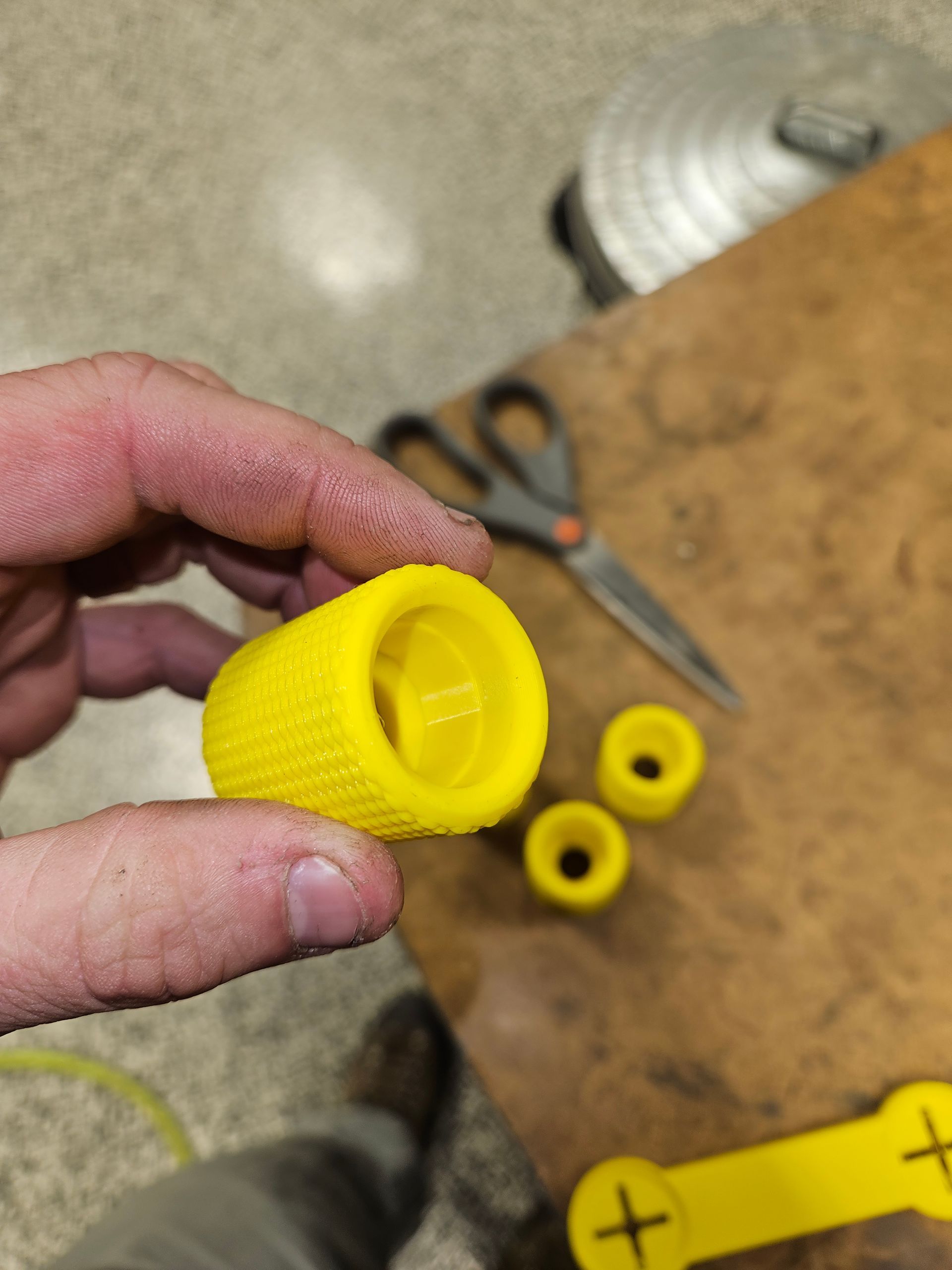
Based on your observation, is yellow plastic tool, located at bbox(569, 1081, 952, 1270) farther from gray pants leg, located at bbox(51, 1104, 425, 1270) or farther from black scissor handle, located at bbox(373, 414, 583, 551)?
black scissor handle, located at bbox(373, 414, 583, 551)

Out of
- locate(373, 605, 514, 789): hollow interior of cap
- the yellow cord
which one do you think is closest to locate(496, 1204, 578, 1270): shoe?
the yellow cord

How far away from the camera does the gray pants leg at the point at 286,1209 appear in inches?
27.0

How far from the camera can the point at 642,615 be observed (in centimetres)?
69

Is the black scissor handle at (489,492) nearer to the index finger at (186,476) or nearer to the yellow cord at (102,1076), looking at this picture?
the index finger at (186,476)

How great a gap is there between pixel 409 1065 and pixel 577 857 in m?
0.53

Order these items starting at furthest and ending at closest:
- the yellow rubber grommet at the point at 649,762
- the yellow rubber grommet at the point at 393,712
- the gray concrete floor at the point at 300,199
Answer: the gray concrete floor at the point at 300,199 < the yellow rubber grommet at the point at 649,762 < the yellow rubber grommet at the point at 393,712

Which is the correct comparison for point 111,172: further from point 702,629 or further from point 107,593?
point 702,629

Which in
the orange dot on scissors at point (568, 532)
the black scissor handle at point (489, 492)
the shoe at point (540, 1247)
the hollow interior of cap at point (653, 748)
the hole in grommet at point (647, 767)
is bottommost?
the shoe at point (540, 1247)

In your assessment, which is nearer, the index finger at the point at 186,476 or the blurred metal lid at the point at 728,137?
the index finger at the point at 186,476

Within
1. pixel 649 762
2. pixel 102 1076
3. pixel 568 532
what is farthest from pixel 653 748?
pixel 102 1076

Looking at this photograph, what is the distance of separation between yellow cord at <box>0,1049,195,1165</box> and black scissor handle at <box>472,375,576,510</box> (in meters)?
0.86

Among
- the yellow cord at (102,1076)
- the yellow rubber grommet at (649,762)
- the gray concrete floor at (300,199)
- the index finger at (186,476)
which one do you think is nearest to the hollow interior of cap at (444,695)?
the index finger at (186,476)

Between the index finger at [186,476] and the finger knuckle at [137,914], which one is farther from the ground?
the index finger at [186,476]

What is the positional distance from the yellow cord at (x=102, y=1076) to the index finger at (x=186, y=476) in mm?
753
